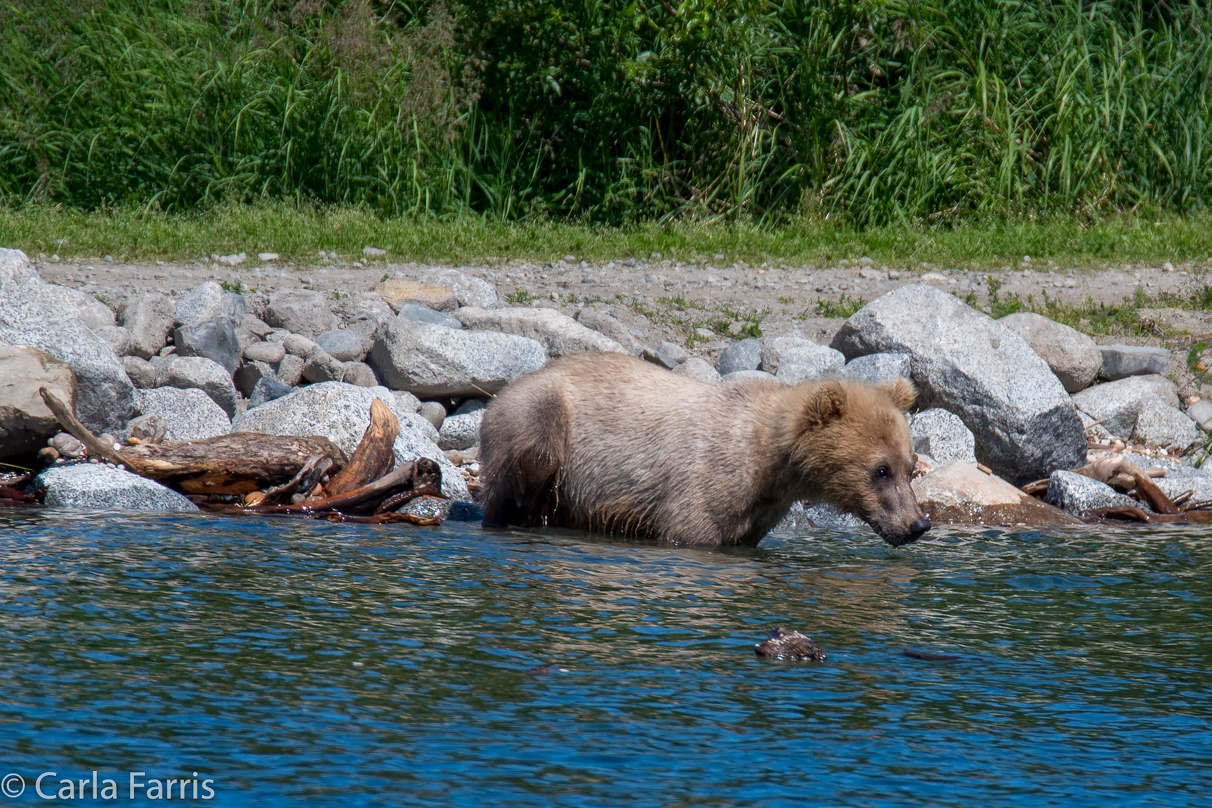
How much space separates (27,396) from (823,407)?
159 inches

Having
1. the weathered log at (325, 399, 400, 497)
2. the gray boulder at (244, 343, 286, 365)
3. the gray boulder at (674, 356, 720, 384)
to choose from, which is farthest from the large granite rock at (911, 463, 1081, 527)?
the gray boulder at (244, 343, 286, 365)

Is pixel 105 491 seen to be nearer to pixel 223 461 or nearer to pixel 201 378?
pixel 223 461

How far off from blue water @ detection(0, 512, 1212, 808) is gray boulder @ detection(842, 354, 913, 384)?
102 inches

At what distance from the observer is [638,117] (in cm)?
1409

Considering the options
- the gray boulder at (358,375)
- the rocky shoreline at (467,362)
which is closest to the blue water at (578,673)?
the rocky shoreline at (467,362)

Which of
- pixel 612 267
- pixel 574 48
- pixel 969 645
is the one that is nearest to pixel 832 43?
pixel 574 48

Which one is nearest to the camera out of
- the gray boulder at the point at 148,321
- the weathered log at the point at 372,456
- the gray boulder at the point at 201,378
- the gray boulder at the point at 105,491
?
the gray boulder at the point at 105,491

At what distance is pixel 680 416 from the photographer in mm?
6605

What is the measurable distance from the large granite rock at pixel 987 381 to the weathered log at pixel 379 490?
3.37m

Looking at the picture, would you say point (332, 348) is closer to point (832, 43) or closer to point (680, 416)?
point (680, 416)

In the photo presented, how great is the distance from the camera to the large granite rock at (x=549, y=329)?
9.28 meters

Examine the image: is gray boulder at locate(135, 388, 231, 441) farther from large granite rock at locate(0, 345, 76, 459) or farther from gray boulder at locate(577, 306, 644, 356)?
gray boulder at locate(577, 306, 644, 356)

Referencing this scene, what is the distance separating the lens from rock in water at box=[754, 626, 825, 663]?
4391 millimetres

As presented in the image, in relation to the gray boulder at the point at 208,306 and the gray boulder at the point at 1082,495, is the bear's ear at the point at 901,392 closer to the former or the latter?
the gray boulder at the point at 1082,495
